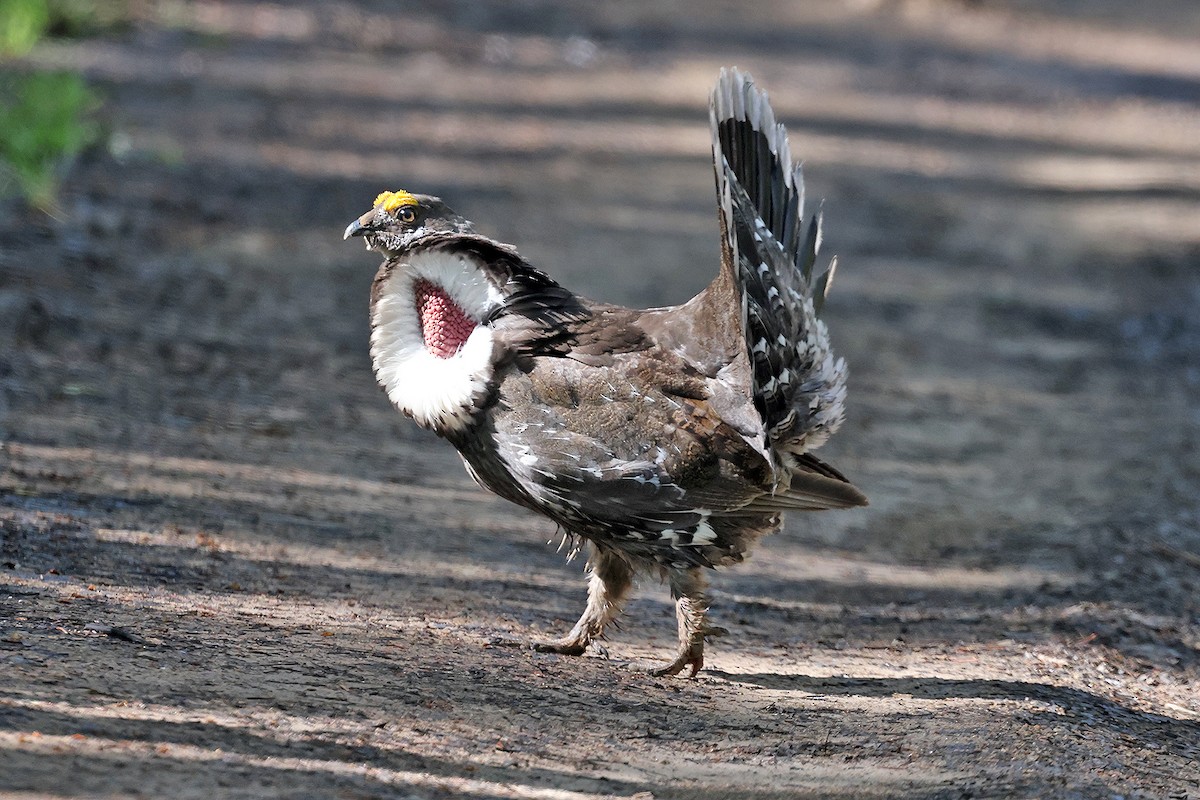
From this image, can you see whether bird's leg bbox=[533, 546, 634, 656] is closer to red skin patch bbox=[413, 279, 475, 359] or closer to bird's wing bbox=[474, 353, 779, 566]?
bird's wing bbox=[474, 353, 779, 566]

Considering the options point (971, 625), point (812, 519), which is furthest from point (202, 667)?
point (812, 519)

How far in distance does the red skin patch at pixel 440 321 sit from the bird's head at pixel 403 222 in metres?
0.20

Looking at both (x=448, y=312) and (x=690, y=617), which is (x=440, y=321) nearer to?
(x=448, y=312)

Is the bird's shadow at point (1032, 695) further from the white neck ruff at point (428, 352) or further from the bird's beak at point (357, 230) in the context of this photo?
the bird's beak at point (357, 230)

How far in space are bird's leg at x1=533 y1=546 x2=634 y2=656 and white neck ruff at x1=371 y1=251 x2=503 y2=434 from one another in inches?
34.4

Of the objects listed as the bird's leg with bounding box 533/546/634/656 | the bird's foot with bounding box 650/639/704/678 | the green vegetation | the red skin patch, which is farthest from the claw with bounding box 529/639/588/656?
the green vegetation

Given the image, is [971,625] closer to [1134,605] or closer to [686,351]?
[1134,605]

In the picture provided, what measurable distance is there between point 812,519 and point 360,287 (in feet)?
14.0

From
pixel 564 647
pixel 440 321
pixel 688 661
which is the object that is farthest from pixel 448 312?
pixel 688 661

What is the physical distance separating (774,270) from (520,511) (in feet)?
9.08

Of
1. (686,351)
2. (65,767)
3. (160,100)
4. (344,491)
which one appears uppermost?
(160,100)

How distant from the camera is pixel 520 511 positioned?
731cm

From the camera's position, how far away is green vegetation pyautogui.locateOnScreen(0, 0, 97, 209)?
10.3 m

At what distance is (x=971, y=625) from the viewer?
A: 6.16 m
